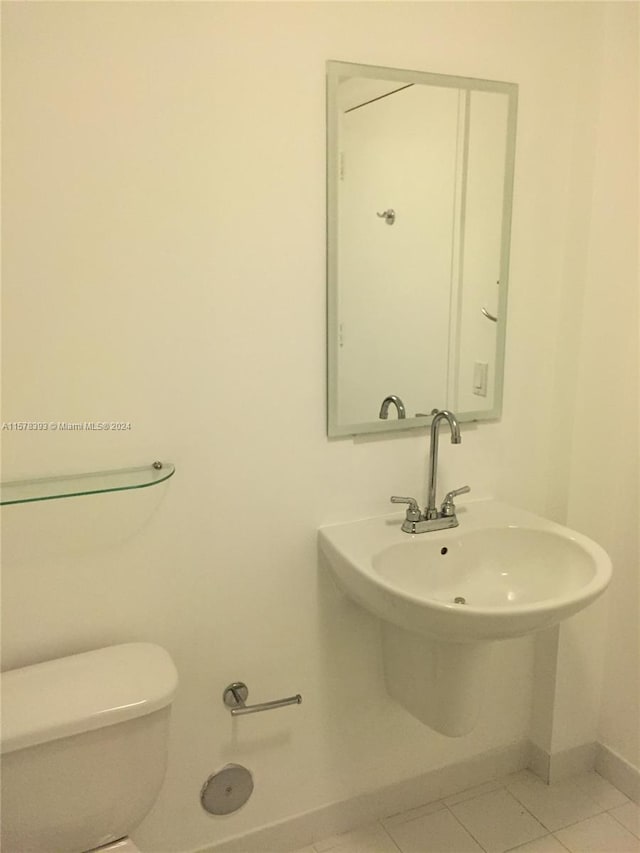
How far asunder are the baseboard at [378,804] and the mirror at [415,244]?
3.37 ft

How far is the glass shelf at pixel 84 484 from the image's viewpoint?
1177 mm

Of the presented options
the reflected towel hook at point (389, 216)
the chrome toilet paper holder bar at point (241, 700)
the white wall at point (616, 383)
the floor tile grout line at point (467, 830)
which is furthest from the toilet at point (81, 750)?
the white wall at point (616, 383)

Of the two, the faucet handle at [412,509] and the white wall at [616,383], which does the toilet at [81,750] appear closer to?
the faucet handle at [412,509]

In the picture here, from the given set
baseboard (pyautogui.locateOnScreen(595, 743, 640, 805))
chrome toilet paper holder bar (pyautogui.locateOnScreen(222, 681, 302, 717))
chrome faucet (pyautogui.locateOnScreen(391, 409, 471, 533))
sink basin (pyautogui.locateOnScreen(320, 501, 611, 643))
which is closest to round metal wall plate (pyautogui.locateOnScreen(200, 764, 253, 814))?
chrome toilet paper holder bar (pyautogui.locateOnScreen(222, 681, 302, 717))

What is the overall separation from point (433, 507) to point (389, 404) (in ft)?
0.92

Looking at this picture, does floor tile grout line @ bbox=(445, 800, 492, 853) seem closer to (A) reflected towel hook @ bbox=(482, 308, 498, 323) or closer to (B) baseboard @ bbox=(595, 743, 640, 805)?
(B) baseboard @ bbox=(595, 743, 640, 805)

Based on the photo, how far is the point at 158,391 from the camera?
4.30 feet

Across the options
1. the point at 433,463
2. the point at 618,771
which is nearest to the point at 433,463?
the point at 433,463

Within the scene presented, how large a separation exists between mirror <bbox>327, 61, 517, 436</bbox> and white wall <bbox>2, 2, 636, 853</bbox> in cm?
5

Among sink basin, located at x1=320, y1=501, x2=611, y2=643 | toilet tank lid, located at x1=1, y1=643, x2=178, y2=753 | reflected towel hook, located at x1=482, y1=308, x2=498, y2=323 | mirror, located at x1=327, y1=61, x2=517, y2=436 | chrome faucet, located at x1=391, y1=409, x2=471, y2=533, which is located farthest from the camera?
reflected towel hook, located at x1=482, y1=308, x2=498, y2=323

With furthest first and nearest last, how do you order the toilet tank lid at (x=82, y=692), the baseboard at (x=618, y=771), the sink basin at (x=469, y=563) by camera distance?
the baseboard at (x=618, y=771)
the sink basin at (x=469, y=563)
the toilet tank lid at (x=82, y=692)

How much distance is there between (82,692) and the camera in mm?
1169

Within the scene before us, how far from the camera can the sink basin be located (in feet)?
4.24

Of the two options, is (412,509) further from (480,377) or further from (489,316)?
(489,316)
